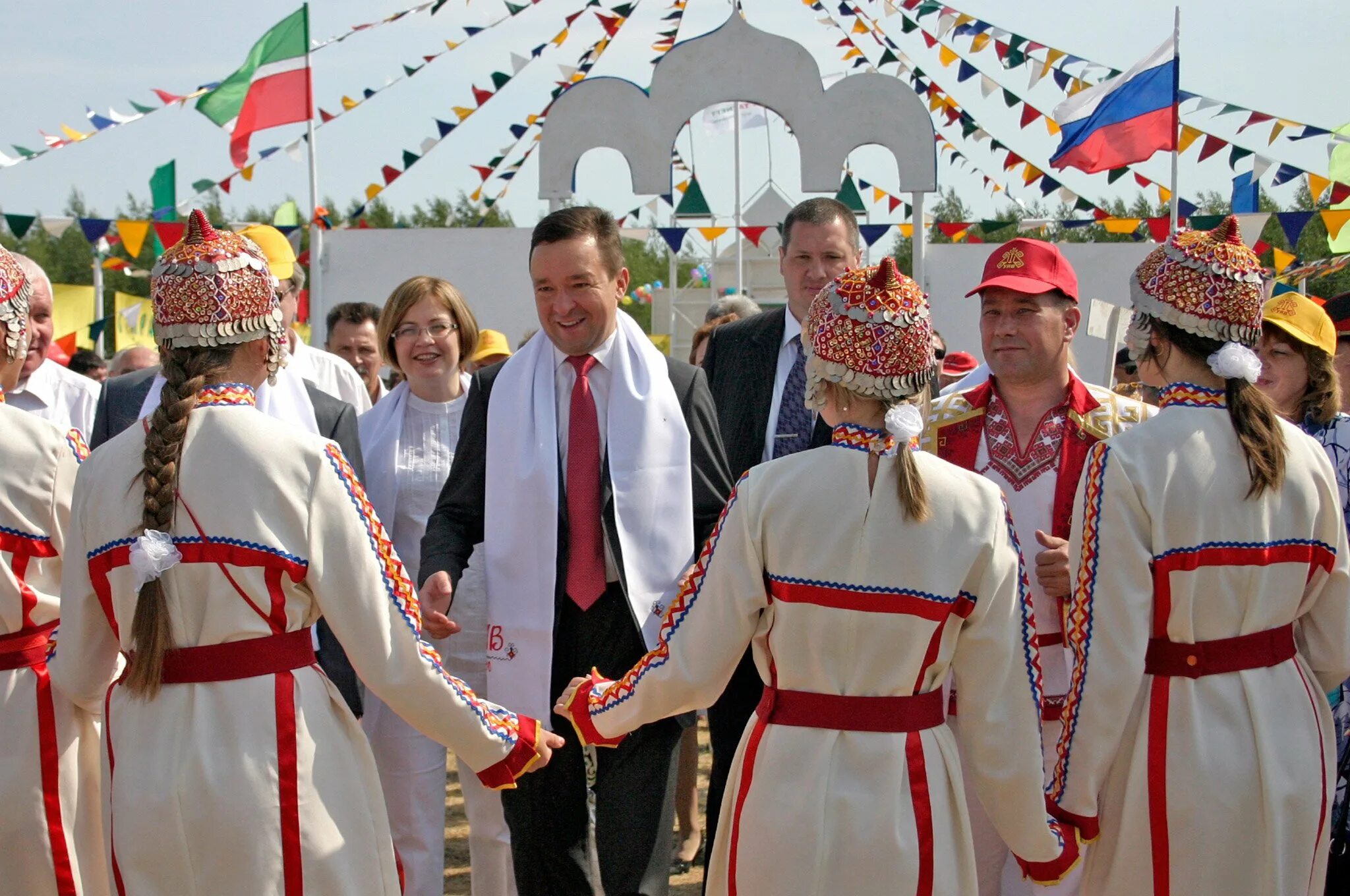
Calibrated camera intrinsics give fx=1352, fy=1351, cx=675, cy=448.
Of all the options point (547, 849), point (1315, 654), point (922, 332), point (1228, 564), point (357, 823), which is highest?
point (922, 332)

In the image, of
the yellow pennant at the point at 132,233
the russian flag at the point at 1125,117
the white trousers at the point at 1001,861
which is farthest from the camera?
the yellow pennant at the point at 132,233

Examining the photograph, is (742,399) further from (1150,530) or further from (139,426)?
(139,426)

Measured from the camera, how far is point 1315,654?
3.23m

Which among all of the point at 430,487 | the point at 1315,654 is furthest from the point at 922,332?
the point at 430,487

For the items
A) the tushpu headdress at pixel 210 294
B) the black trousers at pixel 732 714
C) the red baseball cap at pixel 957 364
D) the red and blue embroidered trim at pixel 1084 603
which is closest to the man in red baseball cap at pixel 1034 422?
the red and blue embroidered trim at pixel 1084 603

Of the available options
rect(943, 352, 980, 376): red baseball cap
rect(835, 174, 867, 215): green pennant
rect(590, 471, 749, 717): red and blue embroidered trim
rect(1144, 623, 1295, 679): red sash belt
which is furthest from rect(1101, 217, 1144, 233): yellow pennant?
rect(590, 471, 749, 717): red and blue embroidered trim

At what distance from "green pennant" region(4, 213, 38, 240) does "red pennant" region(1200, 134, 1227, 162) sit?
28.8 ft

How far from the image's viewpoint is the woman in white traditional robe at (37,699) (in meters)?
3.05

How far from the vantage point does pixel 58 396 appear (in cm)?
503

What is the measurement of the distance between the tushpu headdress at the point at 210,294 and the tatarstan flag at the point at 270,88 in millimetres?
8376

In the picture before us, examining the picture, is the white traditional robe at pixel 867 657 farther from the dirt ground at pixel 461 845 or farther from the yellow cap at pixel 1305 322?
the dirt ground at pixel 461 845

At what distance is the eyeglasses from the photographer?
4.64 metres

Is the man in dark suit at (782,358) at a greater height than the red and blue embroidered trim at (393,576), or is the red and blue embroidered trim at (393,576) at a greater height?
the man in dark suit at (782,358)

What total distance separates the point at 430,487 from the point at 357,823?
187 centimetres
